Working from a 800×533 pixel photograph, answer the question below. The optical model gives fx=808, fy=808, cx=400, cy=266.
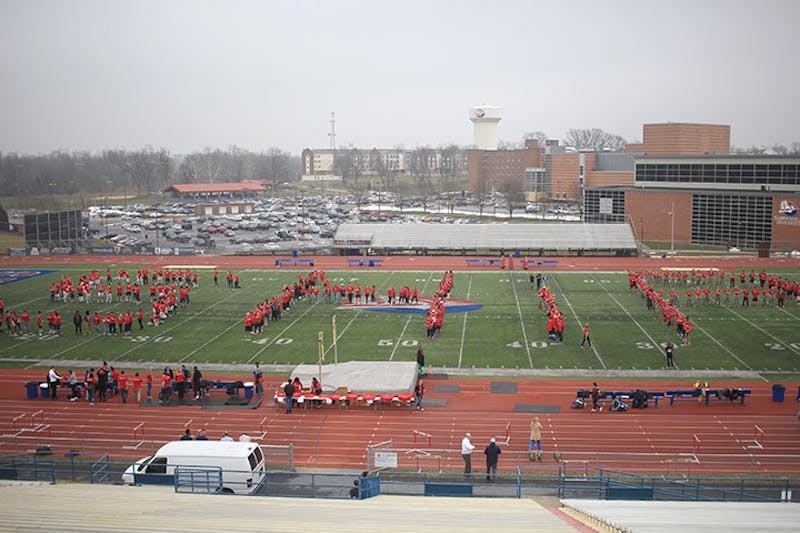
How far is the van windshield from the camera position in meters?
15.3

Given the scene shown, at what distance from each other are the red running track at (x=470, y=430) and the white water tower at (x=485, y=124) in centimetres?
16067

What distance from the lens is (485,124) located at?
182m

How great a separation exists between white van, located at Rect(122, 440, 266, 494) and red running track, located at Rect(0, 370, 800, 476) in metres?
2.08

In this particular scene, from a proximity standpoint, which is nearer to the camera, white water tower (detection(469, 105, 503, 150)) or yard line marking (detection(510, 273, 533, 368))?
yard line marking (detection(510, 273, 533, 368))

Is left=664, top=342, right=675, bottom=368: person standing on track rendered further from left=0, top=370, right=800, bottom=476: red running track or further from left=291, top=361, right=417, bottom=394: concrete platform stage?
left=291, top=361, right=417, bottom=394: concrete platform stage

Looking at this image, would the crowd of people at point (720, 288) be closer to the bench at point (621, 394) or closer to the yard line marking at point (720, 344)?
the yard line marking at point (720, 344)

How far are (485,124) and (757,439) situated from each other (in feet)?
548

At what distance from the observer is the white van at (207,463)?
14.8 metres

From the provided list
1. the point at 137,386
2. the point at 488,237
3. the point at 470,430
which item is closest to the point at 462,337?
the point at 470,430

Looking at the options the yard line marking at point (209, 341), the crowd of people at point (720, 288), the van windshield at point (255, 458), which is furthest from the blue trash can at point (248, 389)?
the crowd of people at point (720, 288)

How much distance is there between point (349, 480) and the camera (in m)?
15.6

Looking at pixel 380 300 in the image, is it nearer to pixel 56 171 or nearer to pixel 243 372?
pixel 243 372

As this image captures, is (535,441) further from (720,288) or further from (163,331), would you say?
(720,288)

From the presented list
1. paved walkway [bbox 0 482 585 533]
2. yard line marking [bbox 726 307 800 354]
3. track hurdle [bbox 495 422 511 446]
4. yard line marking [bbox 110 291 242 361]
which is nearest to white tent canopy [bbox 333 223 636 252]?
yard line marking [bbox 110 291 242 361]
